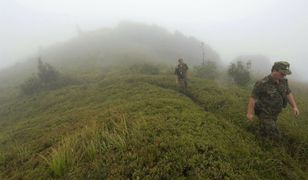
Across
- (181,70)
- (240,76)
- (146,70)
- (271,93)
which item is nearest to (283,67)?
(271,93)

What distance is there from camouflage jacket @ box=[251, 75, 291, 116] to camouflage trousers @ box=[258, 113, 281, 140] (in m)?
0.17

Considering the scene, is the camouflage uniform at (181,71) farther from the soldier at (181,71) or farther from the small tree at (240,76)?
the small tree at (240,76)

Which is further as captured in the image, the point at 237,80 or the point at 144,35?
the point at 144,35

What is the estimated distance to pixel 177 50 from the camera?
71.8m

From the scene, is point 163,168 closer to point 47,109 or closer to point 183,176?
point 183,176

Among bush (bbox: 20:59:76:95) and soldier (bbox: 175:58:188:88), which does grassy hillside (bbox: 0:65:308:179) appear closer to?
soldier (bbox: 175:58:188:88)

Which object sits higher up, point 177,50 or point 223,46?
point 177,50

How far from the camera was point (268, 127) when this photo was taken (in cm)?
955

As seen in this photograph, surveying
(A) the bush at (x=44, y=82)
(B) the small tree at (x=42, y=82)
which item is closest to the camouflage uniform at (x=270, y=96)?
(A) the bush at (x=44, y=82)

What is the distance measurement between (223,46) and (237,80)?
493 feet

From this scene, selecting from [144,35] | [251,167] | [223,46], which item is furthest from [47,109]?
[223,46]

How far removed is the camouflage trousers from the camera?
927cm

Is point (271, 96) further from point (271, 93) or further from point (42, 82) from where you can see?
point (42, 82)

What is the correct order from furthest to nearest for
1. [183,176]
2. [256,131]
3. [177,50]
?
[177,50] < [256,131] < [183,176]
